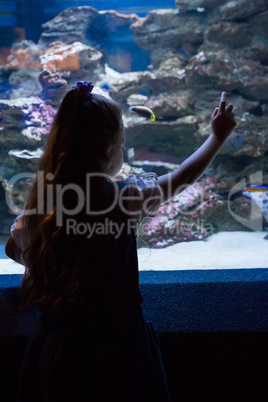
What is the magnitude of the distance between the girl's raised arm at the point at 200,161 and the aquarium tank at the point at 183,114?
2869 millimetres

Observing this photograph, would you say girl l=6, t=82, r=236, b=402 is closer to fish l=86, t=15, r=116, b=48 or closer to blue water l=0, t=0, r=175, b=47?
fish l=86, t=15, r=116, b=48

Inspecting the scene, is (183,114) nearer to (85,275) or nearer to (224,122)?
(224,122)

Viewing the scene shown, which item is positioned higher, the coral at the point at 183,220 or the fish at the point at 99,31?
the fish at the point at 99,31

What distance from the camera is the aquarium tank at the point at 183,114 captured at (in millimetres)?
5227

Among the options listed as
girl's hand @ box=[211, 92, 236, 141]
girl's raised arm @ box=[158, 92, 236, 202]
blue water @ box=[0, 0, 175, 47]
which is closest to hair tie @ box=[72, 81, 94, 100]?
girl's raised arm @ box=[158, 92, 236, 202]

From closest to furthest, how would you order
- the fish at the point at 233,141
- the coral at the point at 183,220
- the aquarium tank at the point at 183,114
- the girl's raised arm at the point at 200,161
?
the girl's raised arm at the point at 200,161 < the fish at the point at 233,141 < the coral at the point at 183,220 < the aquarium tank at the point at 183,114

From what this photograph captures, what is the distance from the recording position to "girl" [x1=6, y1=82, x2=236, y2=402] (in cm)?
94

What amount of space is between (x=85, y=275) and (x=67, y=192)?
0.30 metres

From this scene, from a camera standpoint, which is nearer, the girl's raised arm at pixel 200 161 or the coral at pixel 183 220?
the girl's raised arm at pixel 200 161

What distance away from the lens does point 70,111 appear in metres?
0.97

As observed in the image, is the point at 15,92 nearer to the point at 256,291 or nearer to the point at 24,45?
the point at 24,45

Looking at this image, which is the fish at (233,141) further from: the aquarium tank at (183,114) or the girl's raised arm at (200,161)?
→ the girl's raised arm at (200,161)

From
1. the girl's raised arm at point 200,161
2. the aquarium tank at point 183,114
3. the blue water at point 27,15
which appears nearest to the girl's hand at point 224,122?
the girl's raised arm at point 200,161

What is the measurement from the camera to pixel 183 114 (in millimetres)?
6172
